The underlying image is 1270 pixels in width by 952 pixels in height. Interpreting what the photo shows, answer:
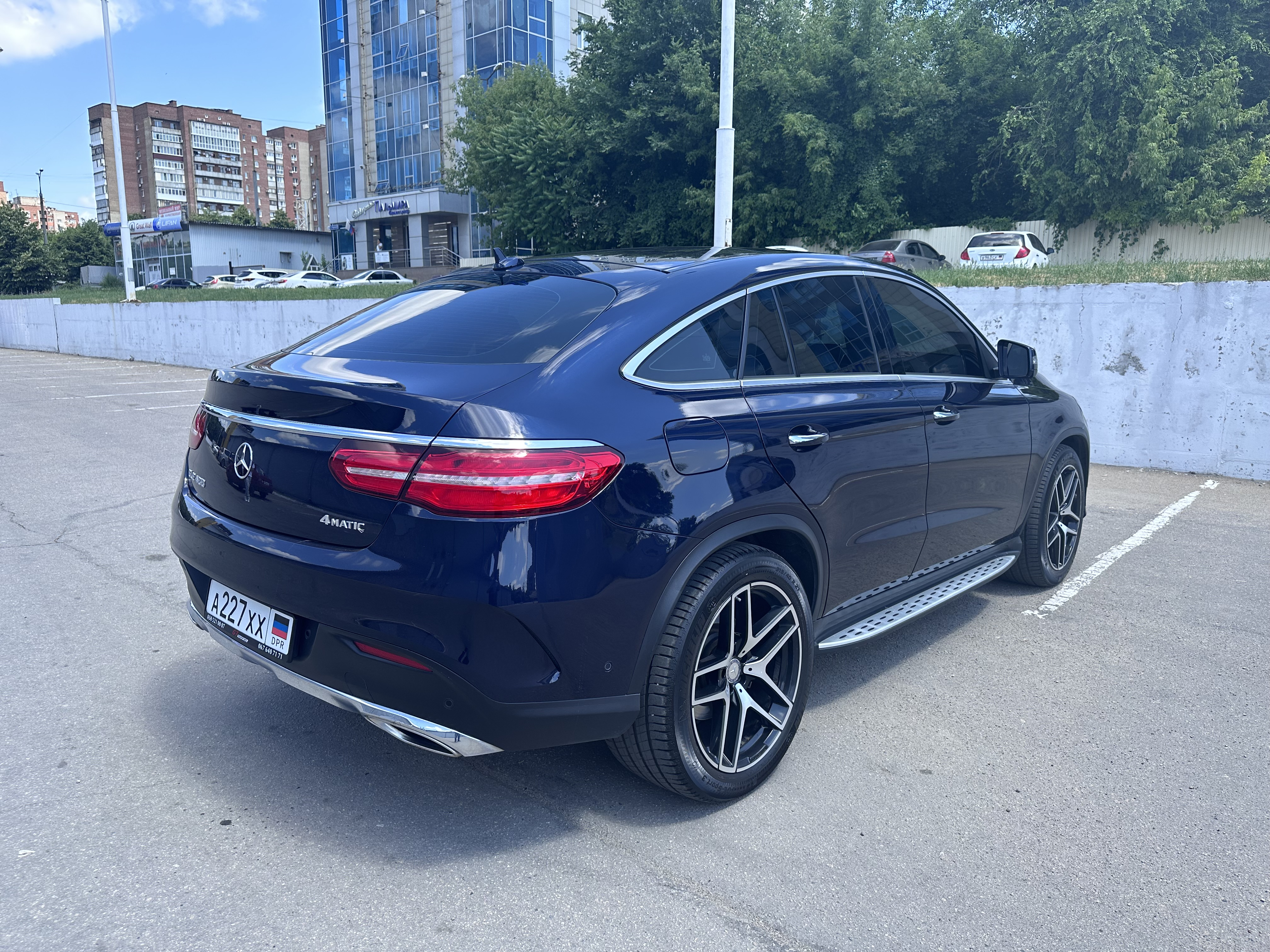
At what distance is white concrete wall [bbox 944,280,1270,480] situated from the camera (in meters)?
8.16

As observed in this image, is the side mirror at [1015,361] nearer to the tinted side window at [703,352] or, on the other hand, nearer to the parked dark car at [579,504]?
the parked dark car at [579,504]

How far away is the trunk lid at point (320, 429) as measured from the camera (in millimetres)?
2506

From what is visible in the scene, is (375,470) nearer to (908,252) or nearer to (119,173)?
(908,252)

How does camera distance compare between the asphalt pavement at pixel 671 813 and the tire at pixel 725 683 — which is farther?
the tire at pixel 725 683

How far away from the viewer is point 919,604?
3822mm

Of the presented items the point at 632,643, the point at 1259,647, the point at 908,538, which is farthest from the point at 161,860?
the point at 1259,647

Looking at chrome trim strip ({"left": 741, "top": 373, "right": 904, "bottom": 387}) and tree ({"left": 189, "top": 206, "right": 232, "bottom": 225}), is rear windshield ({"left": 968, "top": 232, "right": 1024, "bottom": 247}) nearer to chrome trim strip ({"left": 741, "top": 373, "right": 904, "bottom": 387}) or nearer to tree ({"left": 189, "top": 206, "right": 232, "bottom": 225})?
chrome trim strip ({"left": 741, "top": 373, "right": 904, "bottom": 387})

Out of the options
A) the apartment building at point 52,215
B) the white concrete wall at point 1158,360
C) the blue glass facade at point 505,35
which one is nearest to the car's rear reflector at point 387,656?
the white concrete wall at point 1158,360

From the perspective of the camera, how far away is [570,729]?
2.56m

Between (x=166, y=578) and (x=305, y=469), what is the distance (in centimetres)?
306

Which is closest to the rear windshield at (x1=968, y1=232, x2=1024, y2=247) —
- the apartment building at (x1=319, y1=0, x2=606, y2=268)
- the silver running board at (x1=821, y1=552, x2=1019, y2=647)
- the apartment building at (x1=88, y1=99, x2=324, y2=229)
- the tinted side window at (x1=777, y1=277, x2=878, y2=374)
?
the silver running board at (x1=821, y1=552, x2=1019, y2=647)

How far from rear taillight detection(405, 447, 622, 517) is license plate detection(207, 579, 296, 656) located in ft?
2.16

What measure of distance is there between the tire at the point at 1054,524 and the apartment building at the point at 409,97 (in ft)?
157

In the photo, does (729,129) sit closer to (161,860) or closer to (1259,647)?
(1259,647)
